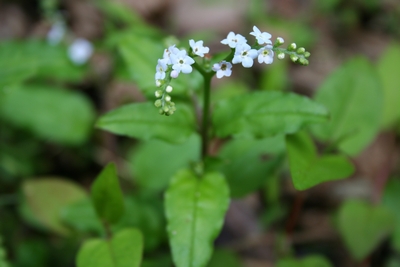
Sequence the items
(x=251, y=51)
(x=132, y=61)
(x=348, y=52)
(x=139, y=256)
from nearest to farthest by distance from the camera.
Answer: (x=251, y=51)
(x=139, y=256)
(x=132, y=61)
(x=348, y=52)

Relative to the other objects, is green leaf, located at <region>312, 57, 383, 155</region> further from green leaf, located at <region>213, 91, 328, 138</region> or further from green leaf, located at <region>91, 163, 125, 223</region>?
green leaf, located at <region>91, 163, 125, 223</region>

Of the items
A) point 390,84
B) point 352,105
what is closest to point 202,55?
point 352,105

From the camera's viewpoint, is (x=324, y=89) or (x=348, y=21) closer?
(x=324, y=89)

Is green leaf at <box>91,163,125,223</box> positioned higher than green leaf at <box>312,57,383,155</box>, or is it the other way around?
green leaf at <box>312,57,383,155</box>

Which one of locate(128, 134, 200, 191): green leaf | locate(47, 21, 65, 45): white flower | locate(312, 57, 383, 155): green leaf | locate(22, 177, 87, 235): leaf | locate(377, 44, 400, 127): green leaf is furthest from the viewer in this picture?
locate(47, 21, 65, 45): white flower

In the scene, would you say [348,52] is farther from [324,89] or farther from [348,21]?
[324,89]

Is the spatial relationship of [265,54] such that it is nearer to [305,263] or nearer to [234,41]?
[234,41]

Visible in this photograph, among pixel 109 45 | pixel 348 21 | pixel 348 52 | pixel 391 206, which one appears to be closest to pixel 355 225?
pixel 391 206

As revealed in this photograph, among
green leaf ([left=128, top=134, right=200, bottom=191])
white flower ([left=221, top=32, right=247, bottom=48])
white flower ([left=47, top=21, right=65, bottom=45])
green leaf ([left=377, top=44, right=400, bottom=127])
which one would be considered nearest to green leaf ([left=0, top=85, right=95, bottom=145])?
white flower ([left=47, top=21, right=65, bottom=45])
